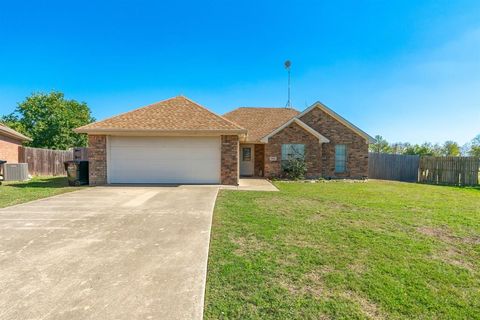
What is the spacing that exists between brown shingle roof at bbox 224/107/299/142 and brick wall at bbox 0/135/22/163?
51.8 feet

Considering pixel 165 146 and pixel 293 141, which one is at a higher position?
pixel 293 141

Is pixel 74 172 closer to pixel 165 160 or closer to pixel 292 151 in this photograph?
pixel 165 160

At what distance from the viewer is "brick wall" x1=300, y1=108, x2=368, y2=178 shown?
16.7 meters

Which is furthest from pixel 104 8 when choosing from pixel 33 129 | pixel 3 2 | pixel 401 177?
pixel 33 129

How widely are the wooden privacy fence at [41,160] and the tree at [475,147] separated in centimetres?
4517

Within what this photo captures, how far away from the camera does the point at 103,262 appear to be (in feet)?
12.0

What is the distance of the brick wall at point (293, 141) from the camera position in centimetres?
1575

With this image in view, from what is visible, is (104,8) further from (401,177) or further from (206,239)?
(401,177)

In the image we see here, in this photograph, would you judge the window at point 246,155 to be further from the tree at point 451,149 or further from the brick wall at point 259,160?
the tree at point 451,149

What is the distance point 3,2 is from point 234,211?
44.0 ft

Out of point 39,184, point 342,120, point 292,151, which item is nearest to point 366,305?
point 292,151

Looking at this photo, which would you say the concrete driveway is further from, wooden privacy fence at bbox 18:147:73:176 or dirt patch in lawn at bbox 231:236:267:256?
wooden privacy fence at bbox 18:147:73:176

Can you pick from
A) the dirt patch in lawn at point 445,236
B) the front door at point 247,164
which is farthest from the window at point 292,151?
the dirt patch in lawn at point 445,236

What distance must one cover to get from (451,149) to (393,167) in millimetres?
24306
